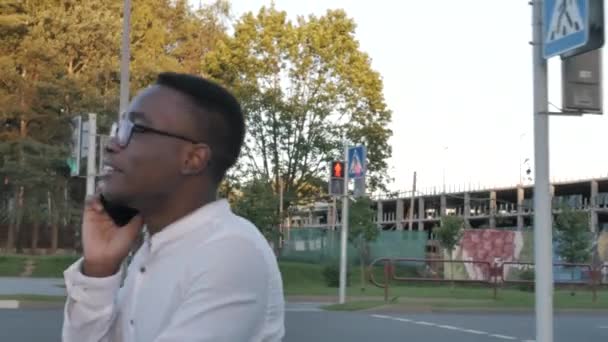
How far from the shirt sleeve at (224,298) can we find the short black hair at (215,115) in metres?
0.28

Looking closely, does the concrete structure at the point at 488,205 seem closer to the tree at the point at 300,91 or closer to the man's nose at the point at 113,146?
the tree at the point at 300,91

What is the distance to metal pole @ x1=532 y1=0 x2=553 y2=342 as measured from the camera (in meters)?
8.14

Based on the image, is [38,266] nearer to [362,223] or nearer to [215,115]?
[362,223]

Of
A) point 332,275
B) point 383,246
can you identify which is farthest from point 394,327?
point 383,246

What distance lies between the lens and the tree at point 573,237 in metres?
36.7

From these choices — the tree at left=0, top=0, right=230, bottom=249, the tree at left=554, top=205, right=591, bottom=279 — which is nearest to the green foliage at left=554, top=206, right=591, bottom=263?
the tree at left=554, top=205, right=591, bottom=279

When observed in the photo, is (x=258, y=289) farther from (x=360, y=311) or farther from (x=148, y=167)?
(x=360, y=311)

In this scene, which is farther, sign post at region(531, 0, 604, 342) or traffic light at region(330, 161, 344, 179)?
traffic light at region(330, 161, 344, 179)

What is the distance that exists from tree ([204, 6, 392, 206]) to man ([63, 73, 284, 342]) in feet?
131

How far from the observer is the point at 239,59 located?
142ft

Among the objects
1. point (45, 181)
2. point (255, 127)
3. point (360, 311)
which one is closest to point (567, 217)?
point (255, 127)

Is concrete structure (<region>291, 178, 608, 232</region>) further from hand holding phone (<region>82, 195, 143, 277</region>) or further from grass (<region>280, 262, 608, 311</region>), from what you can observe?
hand holding phone (<region>82, 195, 143, 277</region>)

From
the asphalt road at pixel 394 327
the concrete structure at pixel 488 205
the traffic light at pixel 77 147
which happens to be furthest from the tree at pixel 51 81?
the concrete structure at pixel 488 205

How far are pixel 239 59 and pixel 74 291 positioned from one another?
41.4 meters
